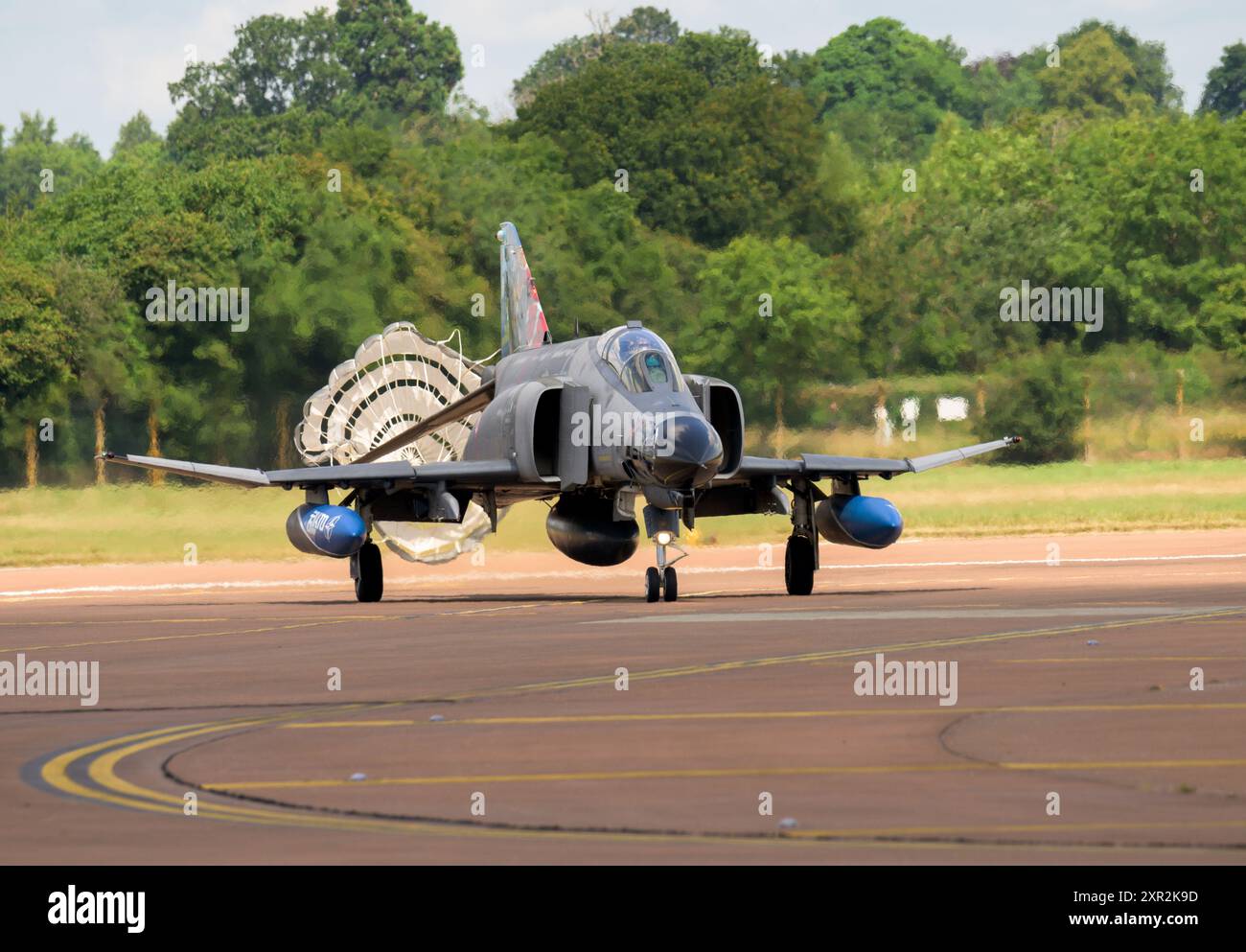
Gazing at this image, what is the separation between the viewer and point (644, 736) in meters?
14.9

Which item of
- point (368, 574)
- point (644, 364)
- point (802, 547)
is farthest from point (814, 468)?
point (368, 574)

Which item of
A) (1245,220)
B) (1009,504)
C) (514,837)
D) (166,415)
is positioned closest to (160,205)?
(166,415)

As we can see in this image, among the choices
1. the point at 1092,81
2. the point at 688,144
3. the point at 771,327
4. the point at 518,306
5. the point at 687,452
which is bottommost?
the point at 687,452

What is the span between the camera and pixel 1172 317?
7938cm

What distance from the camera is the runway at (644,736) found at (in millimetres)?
10781

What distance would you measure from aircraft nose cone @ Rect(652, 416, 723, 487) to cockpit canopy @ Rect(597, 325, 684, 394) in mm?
1432

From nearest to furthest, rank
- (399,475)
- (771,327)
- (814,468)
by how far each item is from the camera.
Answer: (399,475) → (814,468) → (771,327)

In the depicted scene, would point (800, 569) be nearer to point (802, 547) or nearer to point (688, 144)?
point (802, 547)

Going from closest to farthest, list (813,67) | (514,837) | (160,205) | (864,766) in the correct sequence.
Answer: (514,837)
(864,766)
(160,205)
(813,67)

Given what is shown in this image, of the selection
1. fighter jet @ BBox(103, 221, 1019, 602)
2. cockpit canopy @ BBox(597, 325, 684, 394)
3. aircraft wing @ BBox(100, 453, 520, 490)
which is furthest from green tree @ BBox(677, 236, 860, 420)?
cockpit canopy @ BBox(597, 325, 684, 394)

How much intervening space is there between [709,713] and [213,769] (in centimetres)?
419

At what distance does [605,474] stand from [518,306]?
7.76 m

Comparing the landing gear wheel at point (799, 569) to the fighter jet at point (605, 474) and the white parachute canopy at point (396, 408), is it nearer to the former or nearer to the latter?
the fighter jet at point (605, 474)
